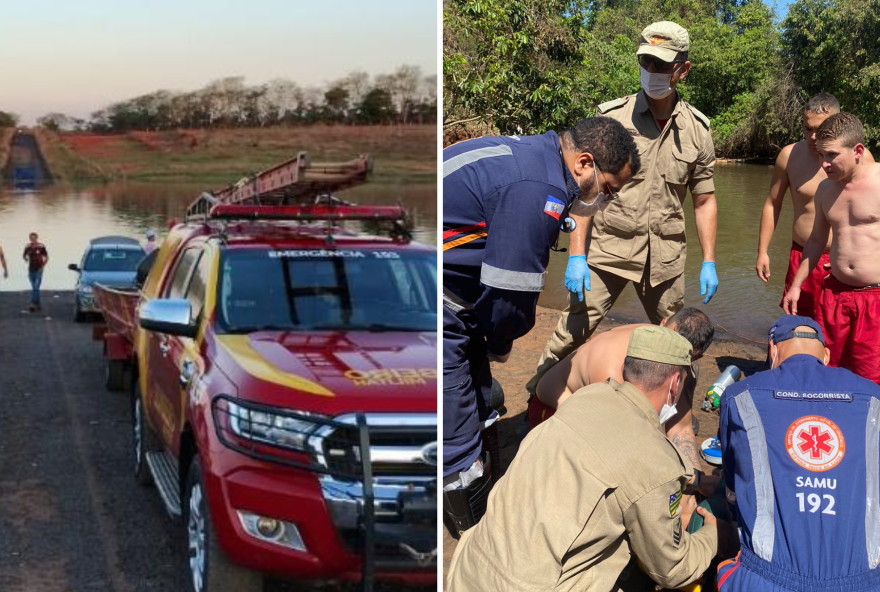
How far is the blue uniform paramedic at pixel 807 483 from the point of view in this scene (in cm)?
190

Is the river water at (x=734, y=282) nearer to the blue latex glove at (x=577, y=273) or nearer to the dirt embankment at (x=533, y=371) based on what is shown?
the dirt embankment at (x=533, y=371)

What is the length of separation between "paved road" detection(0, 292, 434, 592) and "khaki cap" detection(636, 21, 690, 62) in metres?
1.94

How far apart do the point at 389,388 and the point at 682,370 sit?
26.3 inches

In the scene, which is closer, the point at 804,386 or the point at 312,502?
the point at 312,502

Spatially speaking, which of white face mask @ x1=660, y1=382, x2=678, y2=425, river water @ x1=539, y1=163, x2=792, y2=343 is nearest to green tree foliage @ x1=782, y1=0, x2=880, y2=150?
river water @ x1=539, y1=163, x2=792, y2=343

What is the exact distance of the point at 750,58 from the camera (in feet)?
62.7

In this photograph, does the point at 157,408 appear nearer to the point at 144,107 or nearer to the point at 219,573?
the point at 219,573

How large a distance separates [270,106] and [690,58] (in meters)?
18.8

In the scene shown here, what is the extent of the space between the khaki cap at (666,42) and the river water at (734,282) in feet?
8.75

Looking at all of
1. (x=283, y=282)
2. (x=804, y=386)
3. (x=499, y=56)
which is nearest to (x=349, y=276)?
(x=283, y=282)

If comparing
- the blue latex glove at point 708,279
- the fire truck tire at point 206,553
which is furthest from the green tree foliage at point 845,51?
the fire truck tire at point 206,553

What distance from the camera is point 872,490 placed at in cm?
191

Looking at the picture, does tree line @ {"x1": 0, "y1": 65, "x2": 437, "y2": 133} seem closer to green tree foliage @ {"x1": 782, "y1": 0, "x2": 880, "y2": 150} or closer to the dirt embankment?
the dirt embankment

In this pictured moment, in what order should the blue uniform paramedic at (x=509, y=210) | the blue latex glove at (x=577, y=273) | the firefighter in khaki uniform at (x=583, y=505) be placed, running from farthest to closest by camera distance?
1. the blue latex glove at (x=577, y=273)
2. the blue uniform paramedic at (x=509, y=210)
3. the firefighter in khaki uniform at (x=583, y=505)
